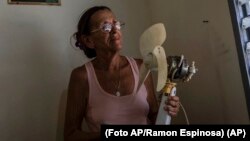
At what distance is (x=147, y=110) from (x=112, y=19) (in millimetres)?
340

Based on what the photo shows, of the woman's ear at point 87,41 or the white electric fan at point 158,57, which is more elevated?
the woman's ear at point 87,41

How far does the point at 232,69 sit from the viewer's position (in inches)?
38.8

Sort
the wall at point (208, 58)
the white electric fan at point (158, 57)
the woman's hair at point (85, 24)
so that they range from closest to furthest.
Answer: the white electric fan at point (158, 57) < the wall at point (208, 58) < the woman's hair at point (85, 24)

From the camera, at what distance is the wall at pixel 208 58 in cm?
99

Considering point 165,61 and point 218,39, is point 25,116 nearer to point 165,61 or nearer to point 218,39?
point 165,61

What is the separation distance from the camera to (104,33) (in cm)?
105

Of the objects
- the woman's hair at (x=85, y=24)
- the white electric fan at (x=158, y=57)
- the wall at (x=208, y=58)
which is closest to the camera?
the white electric fan at (x=158, y=57)

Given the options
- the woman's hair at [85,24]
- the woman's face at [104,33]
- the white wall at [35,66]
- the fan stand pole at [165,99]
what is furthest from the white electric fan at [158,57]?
the white wall at [35,66]

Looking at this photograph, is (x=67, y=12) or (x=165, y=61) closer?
(x=165, y=61)

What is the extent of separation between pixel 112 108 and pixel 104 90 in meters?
0.07

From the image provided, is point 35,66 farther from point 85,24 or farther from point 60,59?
point 85,24

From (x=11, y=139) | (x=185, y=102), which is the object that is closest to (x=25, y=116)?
(x=11, y=139)

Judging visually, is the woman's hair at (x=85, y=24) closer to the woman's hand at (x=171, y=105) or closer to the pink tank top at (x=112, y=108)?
the pink tank top at (x=112, y=108)

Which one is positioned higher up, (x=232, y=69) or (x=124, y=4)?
(x=124, y=4)
